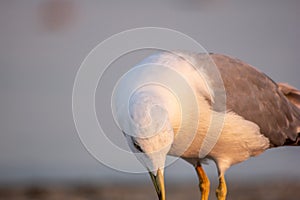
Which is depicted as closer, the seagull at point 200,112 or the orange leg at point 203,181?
the seagull at point 200,112

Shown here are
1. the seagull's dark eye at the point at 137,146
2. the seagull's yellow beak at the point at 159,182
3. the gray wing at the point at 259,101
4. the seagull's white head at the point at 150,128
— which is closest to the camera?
the seagull's white head at the point at 150,128

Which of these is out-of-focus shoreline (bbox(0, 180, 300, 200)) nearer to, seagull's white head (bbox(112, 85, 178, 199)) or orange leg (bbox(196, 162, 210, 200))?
→ orange leg (bbox(196, 162, 210, 200))

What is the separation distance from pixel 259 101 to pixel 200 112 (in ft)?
4.91

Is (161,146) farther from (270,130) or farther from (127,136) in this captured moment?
(270,130)

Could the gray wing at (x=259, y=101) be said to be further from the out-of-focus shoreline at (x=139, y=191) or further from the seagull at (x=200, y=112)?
the out-of-focus shoreline at (x=139, y=191)

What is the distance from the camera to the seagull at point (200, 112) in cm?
1338

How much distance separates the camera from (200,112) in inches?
555

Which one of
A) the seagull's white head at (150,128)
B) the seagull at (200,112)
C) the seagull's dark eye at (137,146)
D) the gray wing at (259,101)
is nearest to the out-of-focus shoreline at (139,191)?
Answer: the gray wing at (259,101)

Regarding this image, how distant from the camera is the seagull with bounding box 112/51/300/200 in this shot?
43.9 feet

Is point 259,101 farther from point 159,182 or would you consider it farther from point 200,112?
point 159,182

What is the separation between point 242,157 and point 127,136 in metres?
2.24

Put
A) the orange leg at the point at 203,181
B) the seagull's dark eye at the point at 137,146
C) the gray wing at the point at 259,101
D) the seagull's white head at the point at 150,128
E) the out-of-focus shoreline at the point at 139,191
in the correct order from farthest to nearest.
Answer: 1. the out-of-focus shoreline at the point at 139,191
2. the orange leg at the point at 203,181
3. the gray wing at the point at 259,101
4. the seagull's dark eye at the point at 137,146
5. the seagull's white head at the point at 150,128

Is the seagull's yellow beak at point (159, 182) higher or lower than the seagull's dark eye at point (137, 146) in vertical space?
lower

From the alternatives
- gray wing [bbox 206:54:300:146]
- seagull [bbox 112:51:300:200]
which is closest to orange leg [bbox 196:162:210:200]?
seagull [bbox 112:51:300:200]
